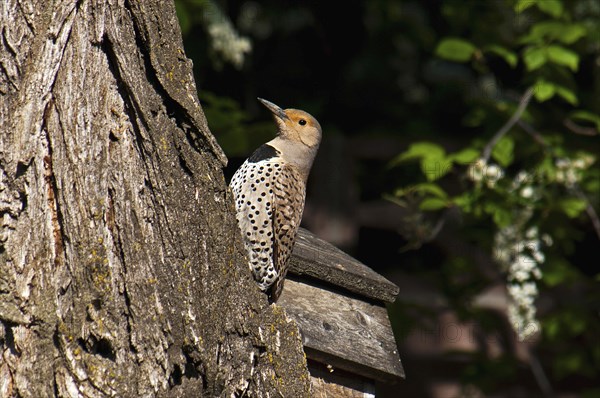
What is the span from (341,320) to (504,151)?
2485mm

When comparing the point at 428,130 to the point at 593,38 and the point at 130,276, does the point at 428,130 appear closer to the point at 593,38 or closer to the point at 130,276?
the point at 593,38

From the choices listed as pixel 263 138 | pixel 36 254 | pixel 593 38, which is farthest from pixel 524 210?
pixel 36 254

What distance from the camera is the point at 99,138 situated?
2.36 metres

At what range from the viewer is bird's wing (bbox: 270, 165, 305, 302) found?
11.3ft

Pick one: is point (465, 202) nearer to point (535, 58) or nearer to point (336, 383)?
point (535, 58)

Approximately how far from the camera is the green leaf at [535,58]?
5523mm

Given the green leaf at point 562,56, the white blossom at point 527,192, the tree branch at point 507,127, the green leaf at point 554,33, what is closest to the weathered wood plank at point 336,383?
the tree branch at point 507,127

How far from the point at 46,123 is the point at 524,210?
13.2ft

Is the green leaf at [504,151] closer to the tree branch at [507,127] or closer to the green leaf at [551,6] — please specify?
the tree branch at [507,127]

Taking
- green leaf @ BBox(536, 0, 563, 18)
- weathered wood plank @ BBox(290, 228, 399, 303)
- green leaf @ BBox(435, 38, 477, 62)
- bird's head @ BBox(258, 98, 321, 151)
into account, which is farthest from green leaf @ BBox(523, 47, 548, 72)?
weathered wood plank @ BBox(290, 228, 399, 303)

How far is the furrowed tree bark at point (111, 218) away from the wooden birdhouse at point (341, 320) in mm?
873

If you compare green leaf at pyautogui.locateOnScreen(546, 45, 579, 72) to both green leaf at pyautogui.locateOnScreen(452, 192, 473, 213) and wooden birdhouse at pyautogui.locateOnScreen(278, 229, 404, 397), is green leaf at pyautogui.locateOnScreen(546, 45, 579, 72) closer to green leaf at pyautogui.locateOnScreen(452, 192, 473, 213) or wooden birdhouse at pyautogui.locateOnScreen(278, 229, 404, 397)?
green leaf at pyautogui.locateOnScreen(452, 192, 473, 213)

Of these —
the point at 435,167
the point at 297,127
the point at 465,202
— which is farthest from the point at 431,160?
the point at 297,127

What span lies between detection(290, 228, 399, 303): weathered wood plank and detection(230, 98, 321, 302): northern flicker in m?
0.05
